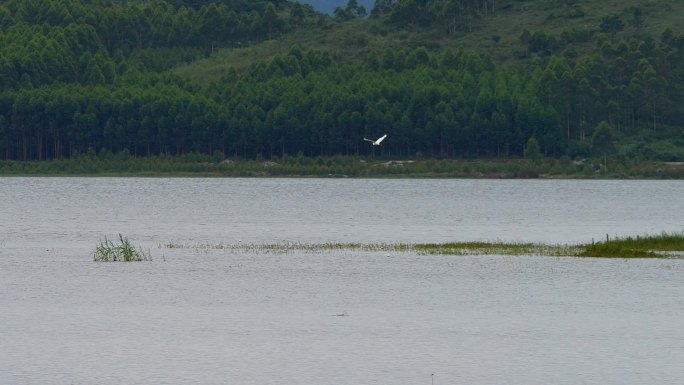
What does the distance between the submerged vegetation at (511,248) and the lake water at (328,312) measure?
1.51 meters

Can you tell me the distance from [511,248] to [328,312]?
23358 millimetres

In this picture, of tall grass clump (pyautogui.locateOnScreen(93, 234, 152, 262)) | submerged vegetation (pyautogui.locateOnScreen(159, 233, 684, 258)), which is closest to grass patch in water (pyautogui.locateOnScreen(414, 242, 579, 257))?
submerged vegetation (pyautogui.locateOnScreen(159, 233, 684, 258))

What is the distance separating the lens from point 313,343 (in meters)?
40.6

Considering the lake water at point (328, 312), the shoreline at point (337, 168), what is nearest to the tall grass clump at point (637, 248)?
the lake water at point (328, 312)

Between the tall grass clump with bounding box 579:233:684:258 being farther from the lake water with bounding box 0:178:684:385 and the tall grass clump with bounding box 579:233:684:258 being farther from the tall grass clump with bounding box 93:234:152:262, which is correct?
the tall grass clump with bounding box 93:234:152:262

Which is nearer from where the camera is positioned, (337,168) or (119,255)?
(119,255)

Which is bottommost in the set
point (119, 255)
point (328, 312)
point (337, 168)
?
point (337, 168)

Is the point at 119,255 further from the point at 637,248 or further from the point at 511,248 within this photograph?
the point at 637,248

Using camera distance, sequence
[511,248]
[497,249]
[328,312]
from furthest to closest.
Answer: [511,248], [497,249], [328,312]

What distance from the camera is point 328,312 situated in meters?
46.7

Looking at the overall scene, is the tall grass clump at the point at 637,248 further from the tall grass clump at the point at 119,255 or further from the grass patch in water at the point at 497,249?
the tall grass clump at the point at 119,255

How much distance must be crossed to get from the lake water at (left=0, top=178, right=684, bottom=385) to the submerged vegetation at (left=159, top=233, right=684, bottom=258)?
1514 millimetres

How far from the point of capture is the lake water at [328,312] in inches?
1446

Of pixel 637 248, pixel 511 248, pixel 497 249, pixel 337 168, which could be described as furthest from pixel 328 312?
pixel 337 168
